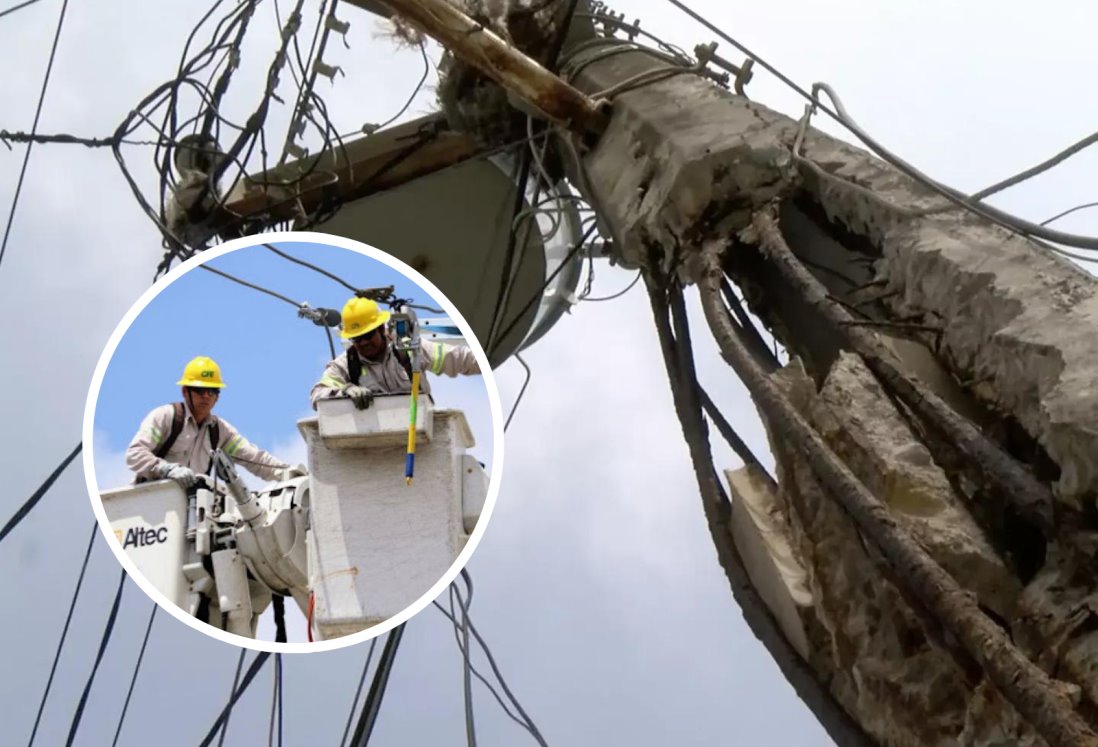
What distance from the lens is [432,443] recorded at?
2854 millimetres

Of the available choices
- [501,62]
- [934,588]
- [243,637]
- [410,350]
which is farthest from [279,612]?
[934,588]

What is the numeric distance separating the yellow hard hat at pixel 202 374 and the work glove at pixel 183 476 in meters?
0.26

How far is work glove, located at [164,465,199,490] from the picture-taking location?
9.12ft

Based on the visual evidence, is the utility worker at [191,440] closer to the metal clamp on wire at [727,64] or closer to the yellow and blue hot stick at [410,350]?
the yellow and blue hot stick at [410,350]

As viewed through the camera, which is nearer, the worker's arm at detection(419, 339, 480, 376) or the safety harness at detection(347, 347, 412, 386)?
the safety harness at detection(347, 347, 412, 386)

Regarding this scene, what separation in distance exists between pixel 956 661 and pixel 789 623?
0.42 m

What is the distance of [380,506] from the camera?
9.34 feet

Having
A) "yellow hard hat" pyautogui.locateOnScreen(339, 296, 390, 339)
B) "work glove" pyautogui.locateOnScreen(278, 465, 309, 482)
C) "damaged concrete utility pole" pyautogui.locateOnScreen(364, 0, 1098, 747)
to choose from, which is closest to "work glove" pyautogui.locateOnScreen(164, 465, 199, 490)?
"work glove" pyautogui.locateOnScreen(278, 465, 309, 482)

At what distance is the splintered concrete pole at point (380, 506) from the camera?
2812mm

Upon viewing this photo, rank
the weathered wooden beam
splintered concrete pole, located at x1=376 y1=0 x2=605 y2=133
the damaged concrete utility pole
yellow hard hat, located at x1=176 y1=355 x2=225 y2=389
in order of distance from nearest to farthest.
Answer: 1. the weathered wooden beam
2. the damaged concrete utility pole
3. yellow hard hat, located at x1=176 y1=355 x2=225 y2=389
4. splintered concrete pole, located at x1=376 y1=0 x2=605 y2=133

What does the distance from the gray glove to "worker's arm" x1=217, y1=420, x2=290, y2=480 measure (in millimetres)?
252

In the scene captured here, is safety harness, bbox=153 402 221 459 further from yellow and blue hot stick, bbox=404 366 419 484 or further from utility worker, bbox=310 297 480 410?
yellow and blue hot stick, bbox=404 366 419 484

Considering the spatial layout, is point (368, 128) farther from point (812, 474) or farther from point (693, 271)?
point (812, 474)

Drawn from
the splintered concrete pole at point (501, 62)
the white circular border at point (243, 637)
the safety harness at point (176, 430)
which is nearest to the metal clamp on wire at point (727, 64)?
the splintered concrete pole at point (501, 62)
